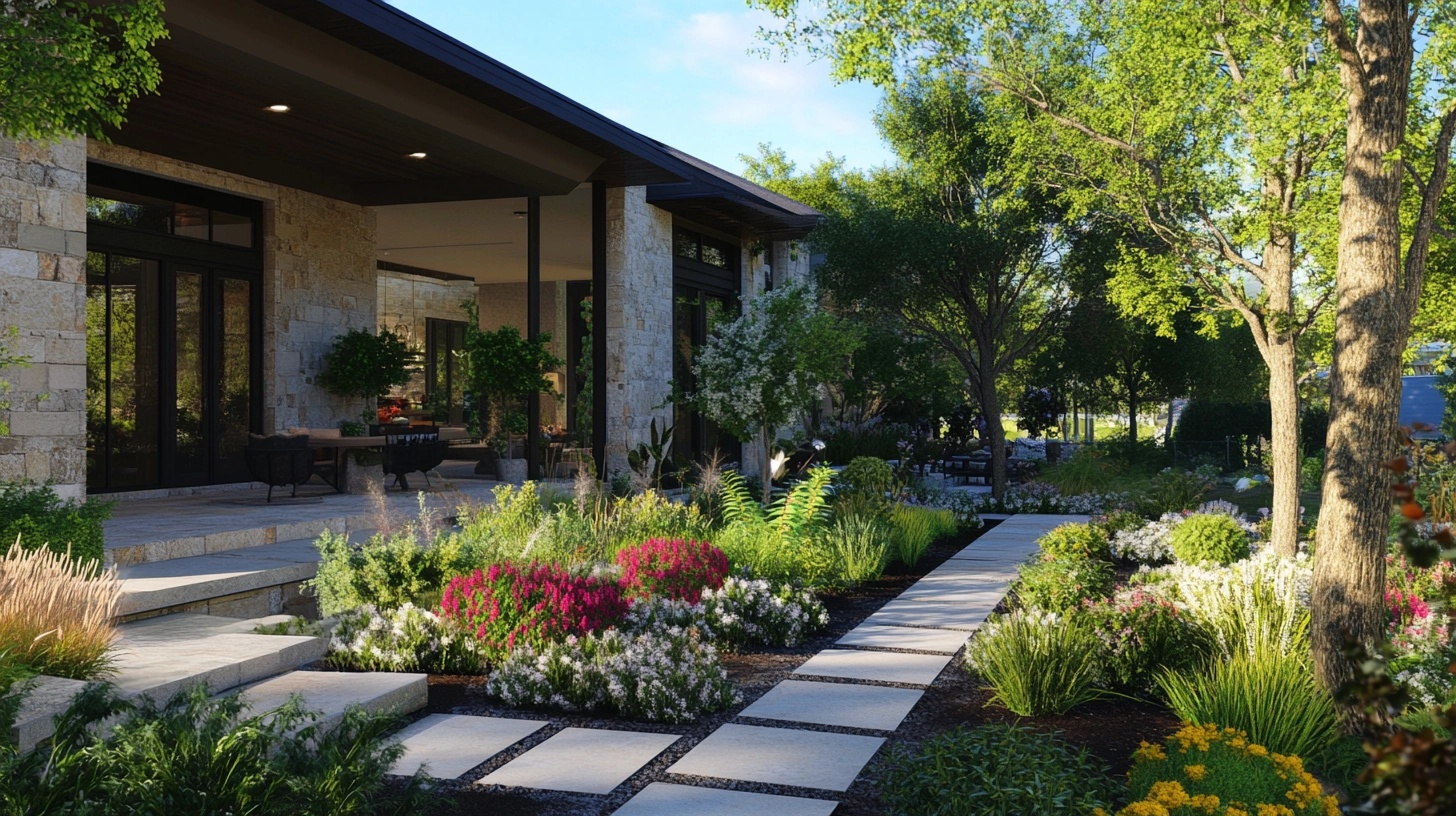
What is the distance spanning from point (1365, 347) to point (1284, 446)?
4.38 m

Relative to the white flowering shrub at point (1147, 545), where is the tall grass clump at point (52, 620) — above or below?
above

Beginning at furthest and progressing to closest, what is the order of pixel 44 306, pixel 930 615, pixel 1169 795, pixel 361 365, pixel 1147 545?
pixel 361 365 < pixel 1147 545 < pixel 930 615 < pixel 44 306 < pixel 1169 795

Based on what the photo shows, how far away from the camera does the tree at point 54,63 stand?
4613 millimetres

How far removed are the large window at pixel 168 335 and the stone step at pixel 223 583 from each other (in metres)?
3.69

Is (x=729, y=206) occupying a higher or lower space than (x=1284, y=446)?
higher

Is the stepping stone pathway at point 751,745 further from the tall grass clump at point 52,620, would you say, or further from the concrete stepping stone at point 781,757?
the tall grass clump at point 52,620

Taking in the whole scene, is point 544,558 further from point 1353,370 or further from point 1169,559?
point 1169,559

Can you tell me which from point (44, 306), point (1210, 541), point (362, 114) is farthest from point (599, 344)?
point (1210, 541)

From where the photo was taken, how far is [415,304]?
20172 mm

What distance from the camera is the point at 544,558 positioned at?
7055 mm

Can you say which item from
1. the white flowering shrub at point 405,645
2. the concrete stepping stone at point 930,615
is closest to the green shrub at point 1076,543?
the concrete stepping stone at point 930,615

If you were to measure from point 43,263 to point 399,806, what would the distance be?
16.3 feet

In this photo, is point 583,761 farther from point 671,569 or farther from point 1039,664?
point 671,569

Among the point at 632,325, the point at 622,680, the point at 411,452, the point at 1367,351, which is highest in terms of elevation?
the point at 632,325
